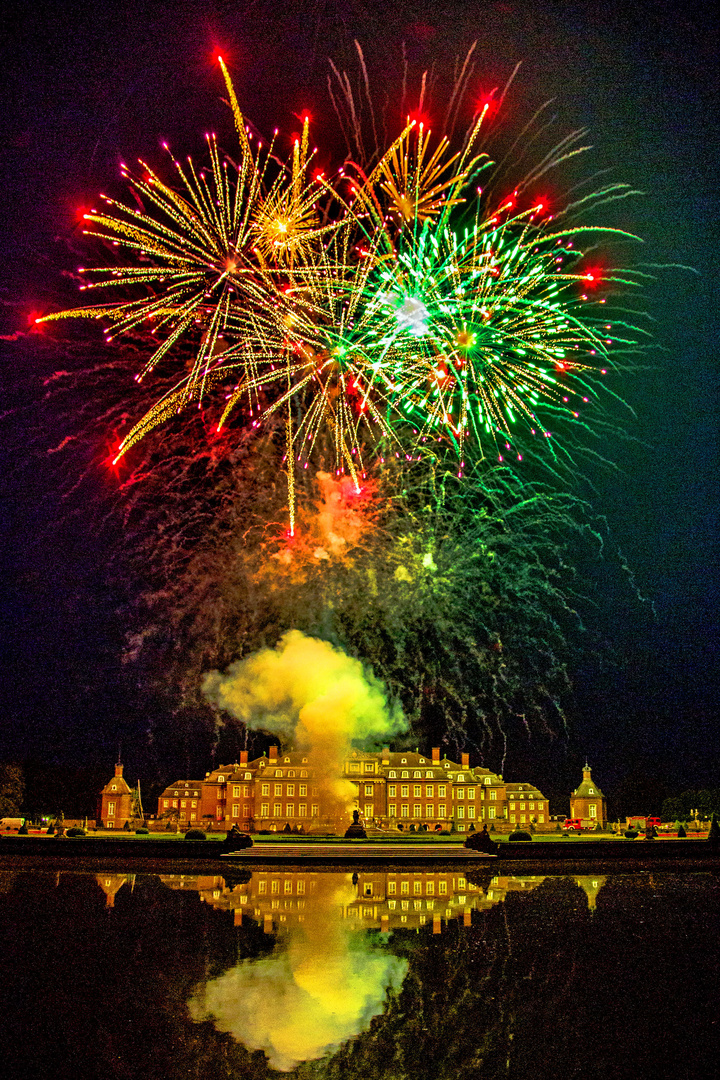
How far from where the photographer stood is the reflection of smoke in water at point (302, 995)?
716 centimetres

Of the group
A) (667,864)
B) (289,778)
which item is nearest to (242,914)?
(667,864)

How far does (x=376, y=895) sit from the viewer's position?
666 inches

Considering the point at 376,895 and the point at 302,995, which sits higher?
the point at 302,995

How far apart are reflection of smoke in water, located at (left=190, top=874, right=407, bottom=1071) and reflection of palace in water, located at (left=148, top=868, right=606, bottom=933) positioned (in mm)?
1930

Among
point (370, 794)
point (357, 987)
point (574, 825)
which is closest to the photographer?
point (357, 987)

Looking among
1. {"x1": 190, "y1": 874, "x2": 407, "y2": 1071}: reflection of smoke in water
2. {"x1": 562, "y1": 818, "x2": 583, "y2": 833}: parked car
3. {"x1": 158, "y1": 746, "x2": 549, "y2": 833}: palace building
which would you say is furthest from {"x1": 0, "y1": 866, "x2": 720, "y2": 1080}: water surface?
{"x1": 158, "y1": 746, "x2": 549, "y2": 833}: palace building

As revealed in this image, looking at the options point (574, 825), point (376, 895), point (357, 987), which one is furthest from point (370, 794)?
point (357, 987)

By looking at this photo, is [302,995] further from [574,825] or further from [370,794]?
[370,794]

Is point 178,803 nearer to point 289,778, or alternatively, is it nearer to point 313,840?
point 289,778

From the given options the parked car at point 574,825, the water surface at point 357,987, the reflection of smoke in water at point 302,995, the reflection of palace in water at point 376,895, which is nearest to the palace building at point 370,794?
the parked car at point 574,825

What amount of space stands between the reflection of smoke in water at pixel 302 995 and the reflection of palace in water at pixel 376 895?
193 cm

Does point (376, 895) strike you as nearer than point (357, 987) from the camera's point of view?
No

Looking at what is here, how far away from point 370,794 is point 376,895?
3897 centimetres

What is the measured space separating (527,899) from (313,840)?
A: 18.2 meters
